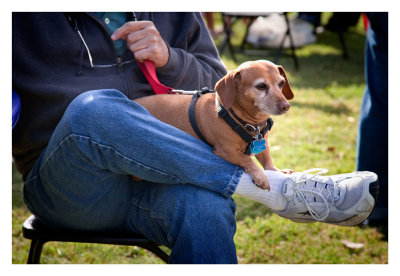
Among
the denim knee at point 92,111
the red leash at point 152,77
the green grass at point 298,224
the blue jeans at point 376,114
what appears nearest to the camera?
the denim knee at point 92,111

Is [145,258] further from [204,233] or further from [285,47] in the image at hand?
[285,47]

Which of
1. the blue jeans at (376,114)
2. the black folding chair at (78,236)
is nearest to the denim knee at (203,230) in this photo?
the black folding chair at (78,236)

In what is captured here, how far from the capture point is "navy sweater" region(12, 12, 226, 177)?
1.81 meters

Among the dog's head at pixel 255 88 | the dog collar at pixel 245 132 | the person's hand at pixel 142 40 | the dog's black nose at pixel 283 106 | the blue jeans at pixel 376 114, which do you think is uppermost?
the person's hand at pixel 142 40

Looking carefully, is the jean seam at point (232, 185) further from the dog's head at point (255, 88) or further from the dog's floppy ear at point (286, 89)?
the dog's floppy ear at point (286, 89)

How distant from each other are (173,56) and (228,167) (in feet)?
2.25

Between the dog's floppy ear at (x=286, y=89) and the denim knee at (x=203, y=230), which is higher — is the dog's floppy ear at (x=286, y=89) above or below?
above

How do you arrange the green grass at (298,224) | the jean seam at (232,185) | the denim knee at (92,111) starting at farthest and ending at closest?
the green grass at (298,224) < the jean seam at (232,185) < the denim knee at (92,111)

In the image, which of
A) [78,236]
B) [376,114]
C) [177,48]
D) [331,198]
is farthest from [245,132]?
[376,114]

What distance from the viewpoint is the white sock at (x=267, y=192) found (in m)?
1.63

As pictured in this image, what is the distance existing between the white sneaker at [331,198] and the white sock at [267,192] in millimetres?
24

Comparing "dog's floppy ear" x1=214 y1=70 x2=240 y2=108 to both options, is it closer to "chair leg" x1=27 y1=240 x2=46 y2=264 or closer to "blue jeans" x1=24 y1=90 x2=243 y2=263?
"blue jeans" x1=24 y1=90 x2=243 y2=263

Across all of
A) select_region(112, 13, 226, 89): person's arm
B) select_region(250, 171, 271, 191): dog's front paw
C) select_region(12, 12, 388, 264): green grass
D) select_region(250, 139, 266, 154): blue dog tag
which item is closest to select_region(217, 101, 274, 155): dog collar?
select_region(250, 139, 266, 154): blue dog tag

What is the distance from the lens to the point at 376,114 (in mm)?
2730
